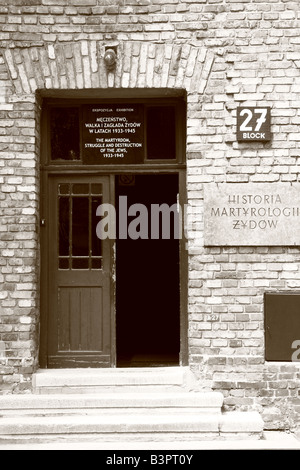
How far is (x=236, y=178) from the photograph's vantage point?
6.32m

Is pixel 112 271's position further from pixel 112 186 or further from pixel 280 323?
pixel 280 323

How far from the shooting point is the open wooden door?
6602mm

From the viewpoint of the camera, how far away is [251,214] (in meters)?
6.30

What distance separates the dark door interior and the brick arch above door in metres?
2.51

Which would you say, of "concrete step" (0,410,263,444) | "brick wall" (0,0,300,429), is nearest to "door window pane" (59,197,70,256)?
"brick wall" (0,0,300,429)

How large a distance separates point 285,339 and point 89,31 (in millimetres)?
3768

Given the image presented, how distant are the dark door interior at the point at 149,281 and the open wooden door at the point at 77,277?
198cm

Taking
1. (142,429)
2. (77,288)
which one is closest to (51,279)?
(77,288)

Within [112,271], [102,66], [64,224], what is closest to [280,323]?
[112,271]

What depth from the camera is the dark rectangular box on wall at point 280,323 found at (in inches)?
245

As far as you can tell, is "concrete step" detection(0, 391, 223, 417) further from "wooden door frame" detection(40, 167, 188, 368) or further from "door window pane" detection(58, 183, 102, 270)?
"door window pane" detection(58, 183, 102, 270)

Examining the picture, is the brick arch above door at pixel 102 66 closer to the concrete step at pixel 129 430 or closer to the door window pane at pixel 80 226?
the door window pane at pixel 80 226

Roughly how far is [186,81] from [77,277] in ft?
7.82
